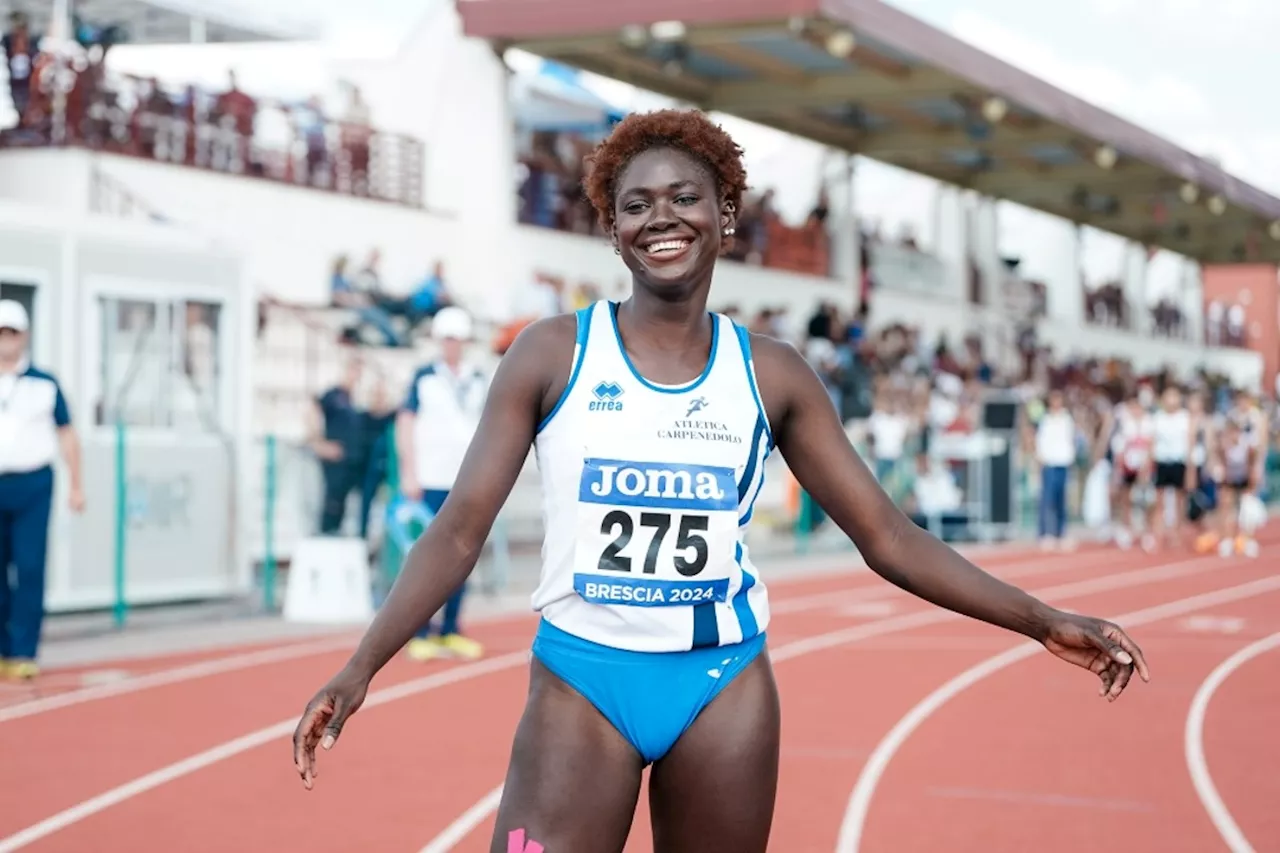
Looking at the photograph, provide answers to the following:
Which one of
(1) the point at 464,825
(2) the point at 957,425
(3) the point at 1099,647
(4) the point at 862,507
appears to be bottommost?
(1) the point at 464,825

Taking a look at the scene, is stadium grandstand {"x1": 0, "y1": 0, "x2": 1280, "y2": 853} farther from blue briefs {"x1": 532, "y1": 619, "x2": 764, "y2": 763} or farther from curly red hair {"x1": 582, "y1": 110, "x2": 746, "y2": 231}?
blue briefs {"x1": 532, "y1": 619, "x2": 764, "y2": 763}

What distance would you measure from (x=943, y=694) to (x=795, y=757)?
2231mm

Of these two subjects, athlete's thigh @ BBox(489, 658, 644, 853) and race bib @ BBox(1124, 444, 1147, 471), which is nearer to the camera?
athlete's thigh @ BBox(489, 658, 644, 853)

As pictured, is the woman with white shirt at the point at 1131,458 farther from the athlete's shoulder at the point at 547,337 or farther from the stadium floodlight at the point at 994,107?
the athlete's shoulder at the point at 547,337

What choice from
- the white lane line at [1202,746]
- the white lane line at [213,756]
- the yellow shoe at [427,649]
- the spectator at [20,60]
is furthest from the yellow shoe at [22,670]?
the spectator at [20,60]

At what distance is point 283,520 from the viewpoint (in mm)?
14812

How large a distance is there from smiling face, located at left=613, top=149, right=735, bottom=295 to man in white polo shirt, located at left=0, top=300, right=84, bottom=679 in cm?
757

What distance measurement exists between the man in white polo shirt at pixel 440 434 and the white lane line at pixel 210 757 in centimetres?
31

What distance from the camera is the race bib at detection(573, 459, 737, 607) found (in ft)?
11.6

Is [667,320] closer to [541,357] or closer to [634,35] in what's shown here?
[541,357]

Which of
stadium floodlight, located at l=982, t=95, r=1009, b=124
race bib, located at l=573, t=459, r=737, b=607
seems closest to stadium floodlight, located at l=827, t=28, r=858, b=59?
stadium floodlight, located at l=982, t=95, r=1009, b=124

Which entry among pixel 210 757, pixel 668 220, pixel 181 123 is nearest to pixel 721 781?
pixel 668 220

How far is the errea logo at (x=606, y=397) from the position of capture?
3.58m

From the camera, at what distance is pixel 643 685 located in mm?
3559
